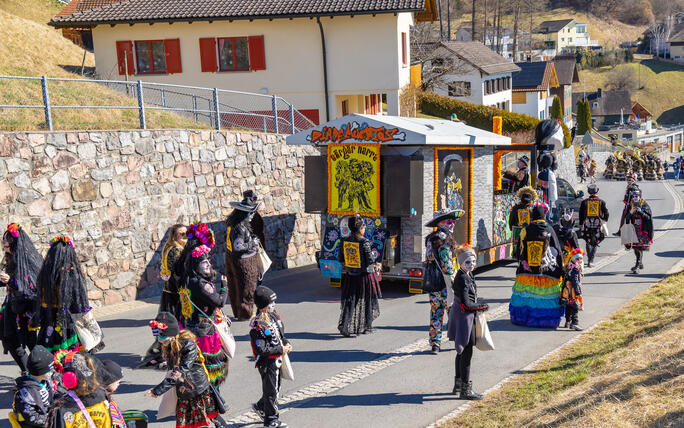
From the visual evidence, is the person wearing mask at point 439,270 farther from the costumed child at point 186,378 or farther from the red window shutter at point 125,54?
the red window shutter at point 125,54

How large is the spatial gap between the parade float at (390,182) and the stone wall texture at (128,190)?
7.91 ft

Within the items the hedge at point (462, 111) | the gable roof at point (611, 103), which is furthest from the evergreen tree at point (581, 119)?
the gable roof at point (611, 103)

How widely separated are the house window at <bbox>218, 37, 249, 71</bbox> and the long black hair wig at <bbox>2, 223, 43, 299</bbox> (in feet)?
65.3

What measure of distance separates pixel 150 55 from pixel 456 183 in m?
17.8

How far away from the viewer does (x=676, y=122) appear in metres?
112

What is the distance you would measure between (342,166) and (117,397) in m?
6.25

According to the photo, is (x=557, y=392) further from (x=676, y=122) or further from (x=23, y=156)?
(x=676, y=122)

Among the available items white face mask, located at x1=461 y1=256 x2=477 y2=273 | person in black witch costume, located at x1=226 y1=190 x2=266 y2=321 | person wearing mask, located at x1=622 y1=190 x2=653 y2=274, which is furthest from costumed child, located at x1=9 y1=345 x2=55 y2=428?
person wearing mask, located at x1=622 y1=190 x2=653 y2=274

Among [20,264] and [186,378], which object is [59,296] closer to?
[20,264]

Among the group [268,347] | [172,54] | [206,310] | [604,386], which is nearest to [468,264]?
[604,386]

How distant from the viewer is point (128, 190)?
42.5ft

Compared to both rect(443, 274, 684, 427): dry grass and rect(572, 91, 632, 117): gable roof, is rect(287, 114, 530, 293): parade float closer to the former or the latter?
rect(443, 274, 684, 427): dry grass

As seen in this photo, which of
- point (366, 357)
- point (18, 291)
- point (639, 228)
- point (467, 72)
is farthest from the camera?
point (467, 72)

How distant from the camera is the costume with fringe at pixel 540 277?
1041cm
